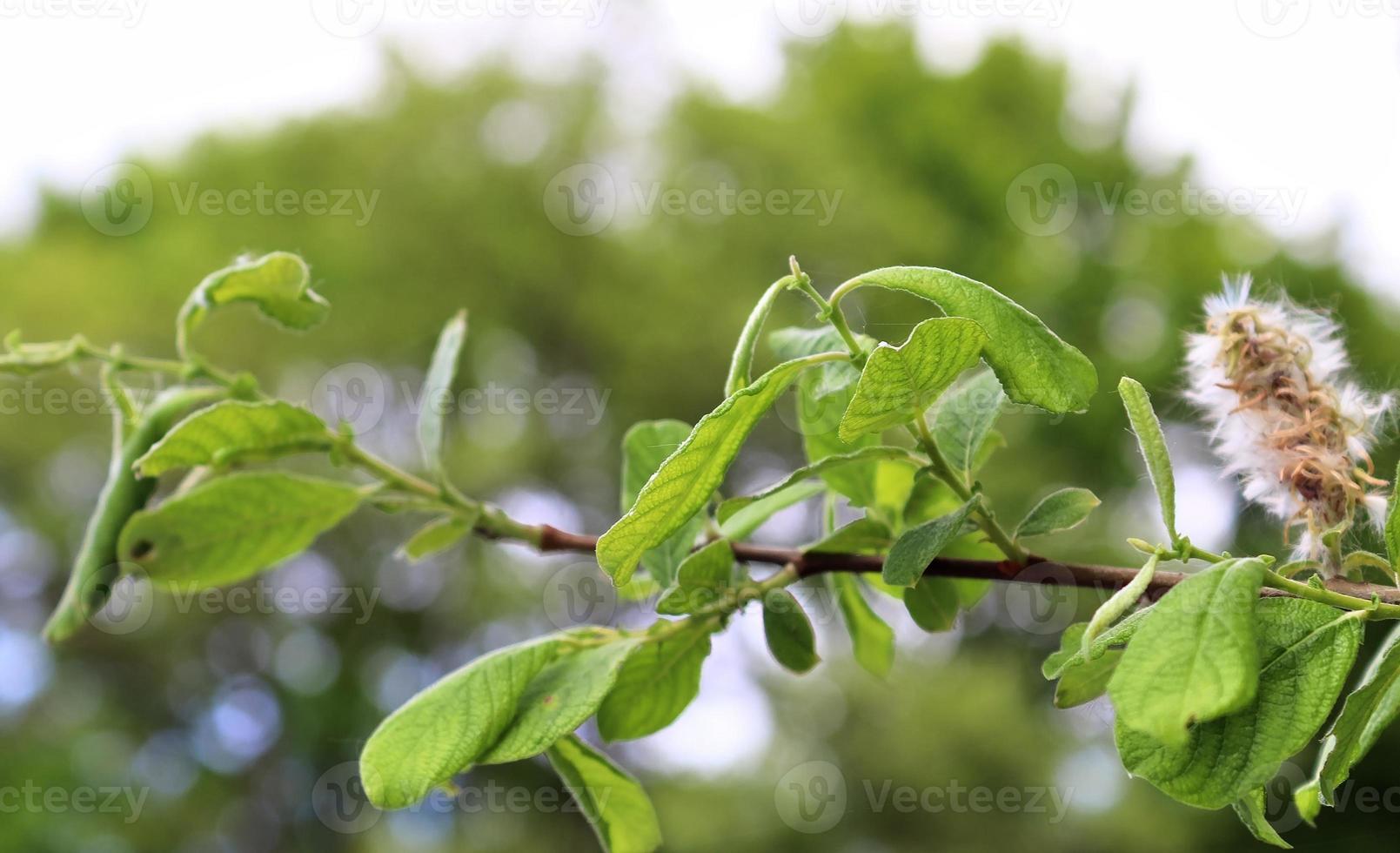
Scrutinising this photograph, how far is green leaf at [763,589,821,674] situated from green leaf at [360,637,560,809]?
166mm

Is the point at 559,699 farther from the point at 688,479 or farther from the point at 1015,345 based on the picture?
the point at 1015,345

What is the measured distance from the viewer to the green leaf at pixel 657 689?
673 millimetres

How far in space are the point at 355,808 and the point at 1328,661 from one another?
24.1 feet

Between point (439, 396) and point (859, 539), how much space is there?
320 millimetres

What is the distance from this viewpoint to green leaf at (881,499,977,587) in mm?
522

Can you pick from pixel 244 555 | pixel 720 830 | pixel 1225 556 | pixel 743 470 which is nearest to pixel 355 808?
pixel 720 830

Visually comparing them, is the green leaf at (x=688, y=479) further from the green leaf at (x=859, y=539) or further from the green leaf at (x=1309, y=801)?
the green leaf at (x=1309, y=801)

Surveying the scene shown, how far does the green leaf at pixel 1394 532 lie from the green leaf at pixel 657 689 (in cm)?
35

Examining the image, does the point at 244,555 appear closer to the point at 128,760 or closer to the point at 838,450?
the point at 838,450

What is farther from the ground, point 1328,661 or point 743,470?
point 1328,661

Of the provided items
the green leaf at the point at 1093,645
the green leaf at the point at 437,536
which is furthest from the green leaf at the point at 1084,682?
the green leaf at the point at 437,536

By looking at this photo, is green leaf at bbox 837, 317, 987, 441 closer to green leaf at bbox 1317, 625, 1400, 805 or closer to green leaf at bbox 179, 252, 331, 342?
green leaf at bbox 1317, 625, 1400, 805

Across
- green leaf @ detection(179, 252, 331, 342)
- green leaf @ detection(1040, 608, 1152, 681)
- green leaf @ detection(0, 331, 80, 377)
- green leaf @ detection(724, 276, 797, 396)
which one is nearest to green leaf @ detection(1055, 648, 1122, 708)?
green leaf @ detection(1040, 608, 1152, 681)

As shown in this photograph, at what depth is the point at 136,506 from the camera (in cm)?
74
